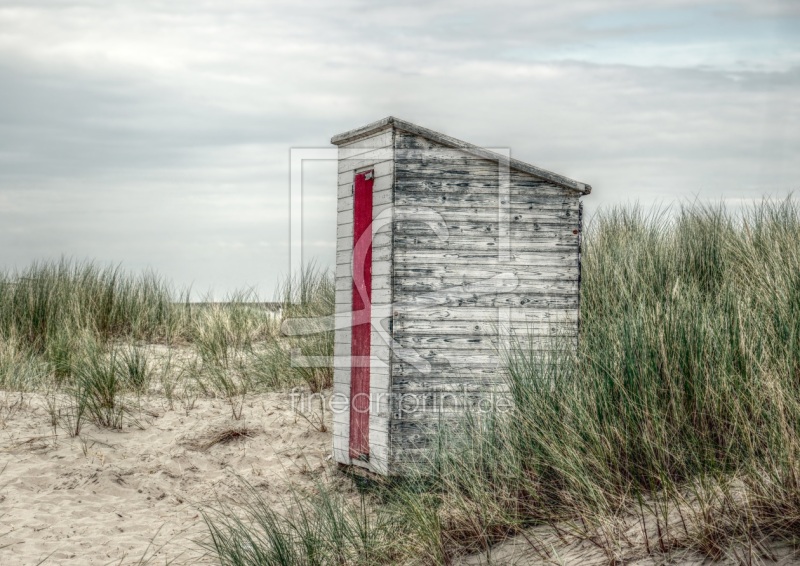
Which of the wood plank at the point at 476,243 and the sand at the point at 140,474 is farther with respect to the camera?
the wood plank at the point at 476,243

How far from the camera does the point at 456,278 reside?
7.64m

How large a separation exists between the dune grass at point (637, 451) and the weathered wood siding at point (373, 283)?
1.31 m

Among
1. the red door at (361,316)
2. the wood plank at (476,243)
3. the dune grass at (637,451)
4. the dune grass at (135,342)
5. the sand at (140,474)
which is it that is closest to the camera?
the dune grass at (637,451)

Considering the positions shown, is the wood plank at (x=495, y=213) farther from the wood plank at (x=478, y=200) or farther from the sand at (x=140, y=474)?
the sand at (x=140, y=474)

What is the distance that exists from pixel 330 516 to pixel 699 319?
112 inches

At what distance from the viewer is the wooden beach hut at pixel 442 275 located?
7.55 metres

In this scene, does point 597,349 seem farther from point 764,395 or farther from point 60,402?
point 60,402

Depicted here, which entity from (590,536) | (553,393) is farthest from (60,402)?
(590,536)

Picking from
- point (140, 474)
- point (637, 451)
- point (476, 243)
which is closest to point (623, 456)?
point (637, 451)

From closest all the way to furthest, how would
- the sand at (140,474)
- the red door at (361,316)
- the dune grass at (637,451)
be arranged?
the dune grass at (637,451) → the sand at (140,474) → the red door at (361,316)

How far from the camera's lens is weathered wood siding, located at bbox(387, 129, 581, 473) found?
24.8 feet

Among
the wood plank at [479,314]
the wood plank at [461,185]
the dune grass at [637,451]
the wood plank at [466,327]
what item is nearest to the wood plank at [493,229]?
the wood plank at [461,185]

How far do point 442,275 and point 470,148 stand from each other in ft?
3.95

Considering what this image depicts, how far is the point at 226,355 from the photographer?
12.4 meters
